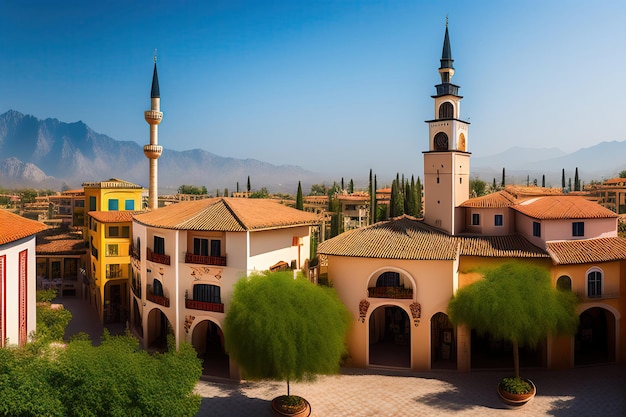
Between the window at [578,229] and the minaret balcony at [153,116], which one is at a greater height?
the minaret balcony at [153,116]

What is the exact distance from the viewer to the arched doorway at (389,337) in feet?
98.7

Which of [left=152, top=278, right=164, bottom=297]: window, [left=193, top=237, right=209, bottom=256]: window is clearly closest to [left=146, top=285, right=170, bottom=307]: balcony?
[left=152, top=278, right=164, bottom=297]: window

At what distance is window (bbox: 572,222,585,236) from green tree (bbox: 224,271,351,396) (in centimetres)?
1556

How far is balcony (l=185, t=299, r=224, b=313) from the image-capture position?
27.3m

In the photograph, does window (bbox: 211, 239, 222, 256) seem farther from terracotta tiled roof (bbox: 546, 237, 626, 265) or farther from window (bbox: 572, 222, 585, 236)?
window (bbox: 572, 222, 585, 236)

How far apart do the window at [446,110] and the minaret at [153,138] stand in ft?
84.5

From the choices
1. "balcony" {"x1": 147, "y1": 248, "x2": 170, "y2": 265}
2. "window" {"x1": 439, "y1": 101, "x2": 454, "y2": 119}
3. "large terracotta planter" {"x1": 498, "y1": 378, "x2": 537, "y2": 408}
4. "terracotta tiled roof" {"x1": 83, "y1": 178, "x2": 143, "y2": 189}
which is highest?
"window" {"x1": 439, "y1": 101, "x2": 454, "y2": 119}

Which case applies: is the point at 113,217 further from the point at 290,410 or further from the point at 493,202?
the point at 493,202

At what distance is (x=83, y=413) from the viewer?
1532 centimetres

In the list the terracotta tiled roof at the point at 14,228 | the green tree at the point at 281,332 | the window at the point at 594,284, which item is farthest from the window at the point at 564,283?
the terracotta tiled roof at the point at 14,228

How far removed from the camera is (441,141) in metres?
34.5

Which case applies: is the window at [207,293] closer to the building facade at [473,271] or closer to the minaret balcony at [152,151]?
the building facade at [473,271]

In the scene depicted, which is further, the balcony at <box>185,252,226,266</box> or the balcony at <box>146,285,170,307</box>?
the balcony at <box>146,285,170,307</box>

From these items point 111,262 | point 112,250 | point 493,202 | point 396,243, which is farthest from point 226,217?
point 493,202
